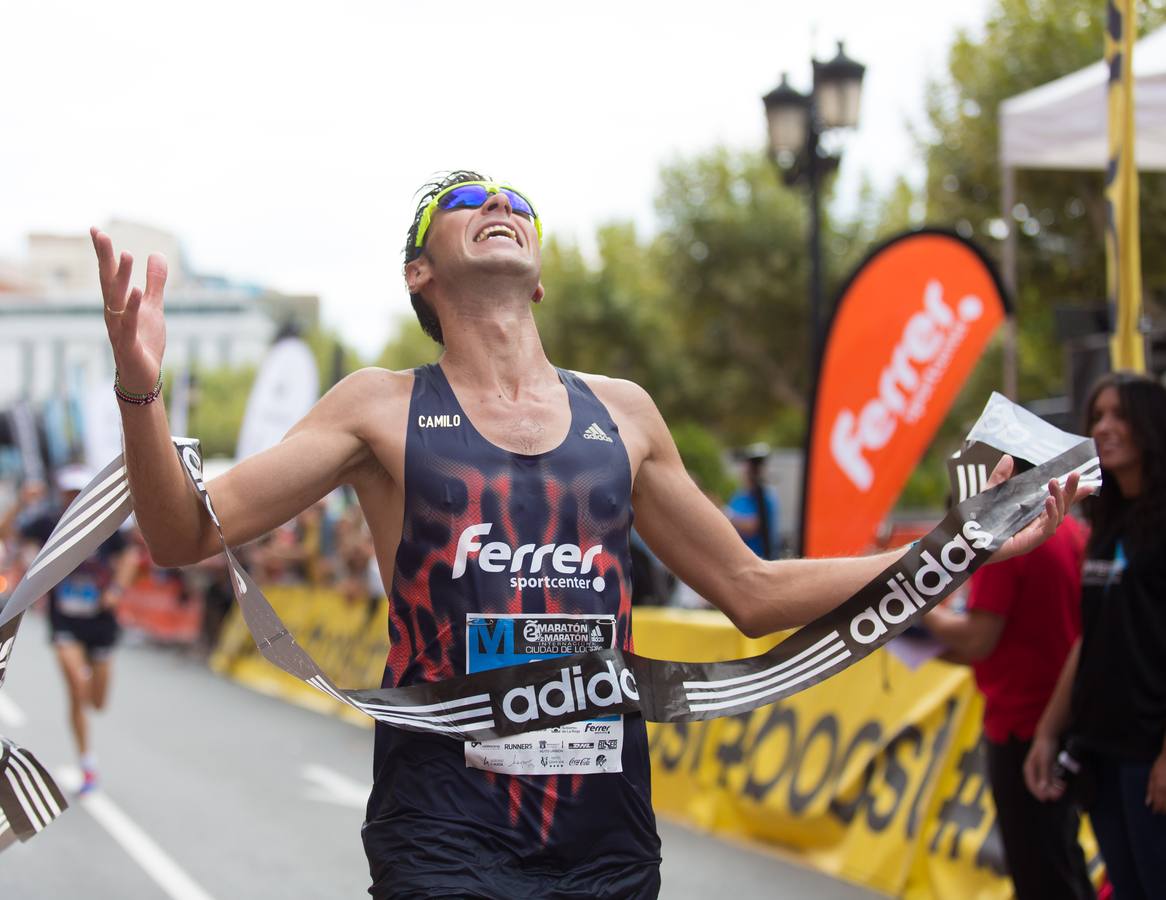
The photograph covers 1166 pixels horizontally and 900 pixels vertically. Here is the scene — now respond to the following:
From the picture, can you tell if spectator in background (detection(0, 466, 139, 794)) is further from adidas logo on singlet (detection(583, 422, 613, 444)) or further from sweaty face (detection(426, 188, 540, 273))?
adidas logo on singlet (detection(583, 422, 613, 444))

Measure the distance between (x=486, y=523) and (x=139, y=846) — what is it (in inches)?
226

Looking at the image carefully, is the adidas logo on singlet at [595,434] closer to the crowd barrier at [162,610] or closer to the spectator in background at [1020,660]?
the spectator in background at [1020,660]

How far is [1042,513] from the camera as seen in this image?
3088mm

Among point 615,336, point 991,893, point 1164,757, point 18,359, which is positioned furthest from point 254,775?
point 18,359

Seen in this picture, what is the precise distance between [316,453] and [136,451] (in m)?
0.39

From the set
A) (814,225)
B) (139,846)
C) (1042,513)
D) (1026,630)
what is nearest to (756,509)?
(814,225)

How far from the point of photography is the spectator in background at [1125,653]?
4.04 metres

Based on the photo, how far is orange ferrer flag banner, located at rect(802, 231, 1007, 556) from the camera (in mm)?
8531

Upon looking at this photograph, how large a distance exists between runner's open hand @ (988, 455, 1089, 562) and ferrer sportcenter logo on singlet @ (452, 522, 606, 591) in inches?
36.9

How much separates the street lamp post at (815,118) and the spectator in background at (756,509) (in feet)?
6.16

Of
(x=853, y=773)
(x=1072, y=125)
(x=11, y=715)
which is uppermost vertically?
(x=1072, y=125)

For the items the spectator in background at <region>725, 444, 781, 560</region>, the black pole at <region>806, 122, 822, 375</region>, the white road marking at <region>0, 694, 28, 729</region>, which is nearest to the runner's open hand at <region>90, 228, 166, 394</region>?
the spectator in background at <region>725, 444, 781, 560</region>

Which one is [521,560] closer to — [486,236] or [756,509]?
[486,236]

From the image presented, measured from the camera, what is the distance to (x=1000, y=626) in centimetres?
477
